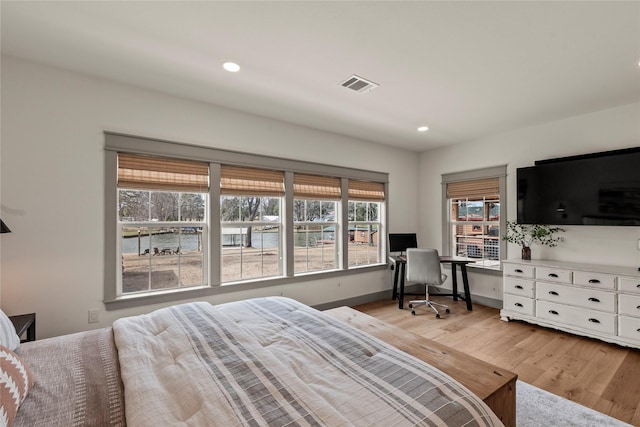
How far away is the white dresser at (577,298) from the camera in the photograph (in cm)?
281

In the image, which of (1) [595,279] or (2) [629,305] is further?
(1) [595,279]

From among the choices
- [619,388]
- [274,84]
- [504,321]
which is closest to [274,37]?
[274,84]

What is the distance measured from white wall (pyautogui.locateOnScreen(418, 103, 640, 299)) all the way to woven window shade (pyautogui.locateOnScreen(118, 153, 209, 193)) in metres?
3.87

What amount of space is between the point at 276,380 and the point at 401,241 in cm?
A: 394

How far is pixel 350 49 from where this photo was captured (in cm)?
212

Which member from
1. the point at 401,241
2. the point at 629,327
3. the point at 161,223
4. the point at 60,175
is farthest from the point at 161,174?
the point at 629,327

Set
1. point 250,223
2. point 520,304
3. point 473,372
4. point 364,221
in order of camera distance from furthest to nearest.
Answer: point 364,221 < point 520,304 < point 250,223 < point 473,372

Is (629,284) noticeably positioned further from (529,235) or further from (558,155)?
(558,155)

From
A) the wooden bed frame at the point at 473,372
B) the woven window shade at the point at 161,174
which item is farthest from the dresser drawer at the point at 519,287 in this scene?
the woven window shade at the point at 161,174

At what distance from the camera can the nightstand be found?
1906mm

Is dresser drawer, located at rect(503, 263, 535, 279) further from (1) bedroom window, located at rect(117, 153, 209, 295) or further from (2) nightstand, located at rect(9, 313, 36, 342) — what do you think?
(2) nightstand, located at rect(9, 313, 36, 342)

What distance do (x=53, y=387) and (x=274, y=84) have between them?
2.53 meters

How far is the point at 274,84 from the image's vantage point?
265 centimetres

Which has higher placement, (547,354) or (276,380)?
(276,380)
